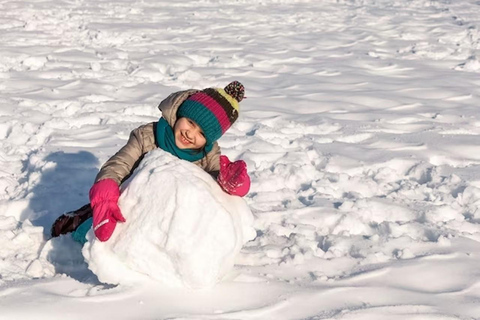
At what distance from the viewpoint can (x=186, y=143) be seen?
2.94 meters

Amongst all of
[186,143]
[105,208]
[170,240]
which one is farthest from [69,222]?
[170,240]

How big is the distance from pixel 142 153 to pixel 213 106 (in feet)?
1.55

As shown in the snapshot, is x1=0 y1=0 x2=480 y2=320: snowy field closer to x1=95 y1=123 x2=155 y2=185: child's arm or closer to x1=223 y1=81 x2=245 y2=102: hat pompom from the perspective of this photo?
x1=95 y1=123 x2=155 y2=185: child's arm

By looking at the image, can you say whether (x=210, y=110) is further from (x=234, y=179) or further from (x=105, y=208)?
(x=105, y=208)

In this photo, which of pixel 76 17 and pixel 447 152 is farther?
pixel 76 17

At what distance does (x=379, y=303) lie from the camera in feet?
8.30

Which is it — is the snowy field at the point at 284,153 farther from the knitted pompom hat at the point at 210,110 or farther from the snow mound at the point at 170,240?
the knitted pompom hat at the point at 210,110

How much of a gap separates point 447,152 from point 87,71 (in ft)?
13.1

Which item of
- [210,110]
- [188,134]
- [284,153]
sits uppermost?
[210,110]

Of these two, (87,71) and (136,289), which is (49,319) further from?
(87,71)

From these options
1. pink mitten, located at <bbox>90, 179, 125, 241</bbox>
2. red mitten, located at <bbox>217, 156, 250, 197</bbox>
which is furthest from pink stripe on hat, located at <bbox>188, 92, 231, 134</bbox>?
pink mitten, located at <bbox>90, 179, 125, 241</bbox>

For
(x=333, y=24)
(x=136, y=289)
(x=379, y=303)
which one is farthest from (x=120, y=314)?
(x=333, y=24)

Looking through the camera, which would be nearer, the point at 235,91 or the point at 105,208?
the point at 105,208

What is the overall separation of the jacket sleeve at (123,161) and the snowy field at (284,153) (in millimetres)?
464
